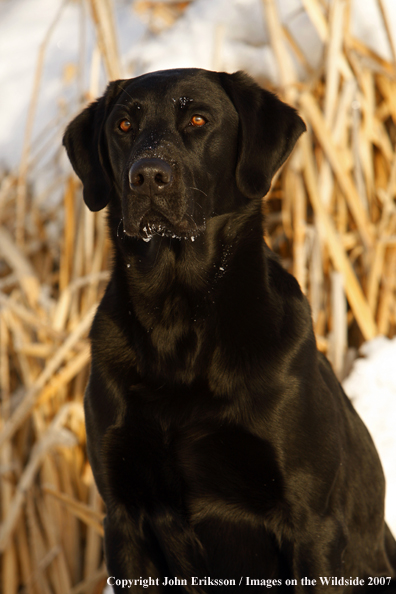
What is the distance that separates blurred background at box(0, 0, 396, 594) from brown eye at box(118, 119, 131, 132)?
1202 mm

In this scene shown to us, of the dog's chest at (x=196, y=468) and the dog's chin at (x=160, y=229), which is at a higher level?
the dog's chin at (x=160, y=229)

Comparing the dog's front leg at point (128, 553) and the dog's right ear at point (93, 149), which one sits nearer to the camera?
the dog's front leg at point (128, 553)

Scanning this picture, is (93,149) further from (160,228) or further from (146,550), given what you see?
(146,550)

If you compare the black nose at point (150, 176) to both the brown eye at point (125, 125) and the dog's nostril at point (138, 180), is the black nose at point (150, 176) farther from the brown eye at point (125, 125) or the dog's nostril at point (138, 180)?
the brown eye at point (125, 125)

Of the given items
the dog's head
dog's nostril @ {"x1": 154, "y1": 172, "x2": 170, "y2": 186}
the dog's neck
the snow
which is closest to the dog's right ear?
the dog's head

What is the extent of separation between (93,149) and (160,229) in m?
0.39

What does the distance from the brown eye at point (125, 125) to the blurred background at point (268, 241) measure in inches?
47.3

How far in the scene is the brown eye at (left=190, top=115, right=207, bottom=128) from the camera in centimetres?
165

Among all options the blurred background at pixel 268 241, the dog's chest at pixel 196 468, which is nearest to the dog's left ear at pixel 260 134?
the dog's chest at pixel 196 468

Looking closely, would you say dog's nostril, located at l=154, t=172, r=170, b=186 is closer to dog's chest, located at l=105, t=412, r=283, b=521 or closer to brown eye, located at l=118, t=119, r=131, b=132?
brown eye, located at l=118, t=119, r=131, b=132

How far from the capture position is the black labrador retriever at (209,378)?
1472 mm

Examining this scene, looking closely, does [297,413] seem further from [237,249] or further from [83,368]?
[83,368]

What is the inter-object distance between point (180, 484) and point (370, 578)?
0.68m

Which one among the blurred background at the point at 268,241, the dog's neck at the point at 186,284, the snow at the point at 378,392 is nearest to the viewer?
the dog's neck at the point at 186,284
